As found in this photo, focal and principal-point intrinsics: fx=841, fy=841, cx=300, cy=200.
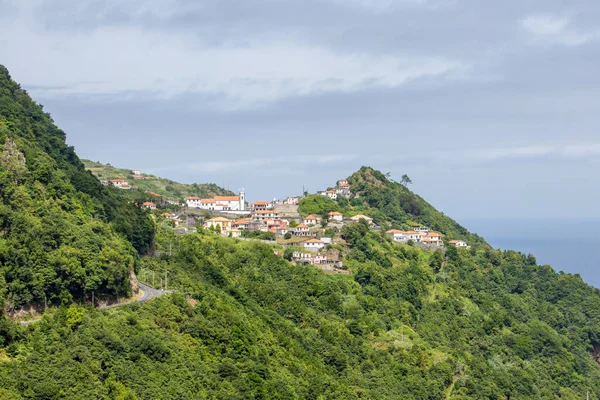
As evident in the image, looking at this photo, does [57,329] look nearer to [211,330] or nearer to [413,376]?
[211,330]

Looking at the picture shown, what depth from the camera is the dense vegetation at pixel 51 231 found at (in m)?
42.2

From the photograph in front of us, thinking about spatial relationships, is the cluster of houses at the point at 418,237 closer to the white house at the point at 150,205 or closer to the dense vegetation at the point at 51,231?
the white house at the point at 150,205

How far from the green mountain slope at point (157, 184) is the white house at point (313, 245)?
42.3 m

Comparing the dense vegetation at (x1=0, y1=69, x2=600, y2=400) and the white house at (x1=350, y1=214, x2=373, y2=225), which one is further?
the white house at (x1=350, y1=214, x2=373, y2=225)

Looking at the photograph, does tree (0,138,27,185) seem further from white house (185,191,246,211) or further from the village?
white house (185,191,246,211)

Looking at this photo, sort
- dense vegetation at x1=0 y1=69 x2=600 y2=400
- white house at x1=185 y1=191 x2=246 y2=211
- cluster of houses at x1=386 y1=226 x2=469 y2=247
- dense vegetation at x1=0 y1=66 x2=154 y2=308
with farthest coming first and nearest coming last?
white house at x1=185 y1=191 x2=246 y2=211 < cluster of houses at x1=386 y1=226 x2=469 y2=247 < dense vegetation at x1=0 y1=66 x2=154 y2=308 < dense vegetation at x1=0 y1=69 x2=600 y2=400

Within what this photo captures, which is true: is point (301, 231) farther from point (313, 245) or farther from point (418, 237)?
point (418, 237)

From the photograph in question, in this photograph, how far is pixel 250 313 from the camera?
56719mm

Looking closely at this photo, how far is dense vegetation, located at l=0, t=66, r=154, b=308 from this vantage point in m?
42.2

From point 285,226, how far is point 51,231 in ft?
149

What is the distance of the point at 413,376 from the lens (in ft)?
200

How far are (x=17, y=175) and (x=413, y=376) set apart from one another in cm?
3087

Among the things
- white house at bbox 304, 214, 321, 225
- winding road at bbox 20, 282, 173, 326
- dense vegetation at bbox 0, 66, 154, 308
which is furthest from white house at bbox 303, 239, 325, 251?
winding road at bbox 20, 282, 173, 326

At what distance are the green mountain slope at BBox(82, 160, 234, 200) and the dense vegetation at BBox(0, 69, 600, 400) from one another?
3177cm
